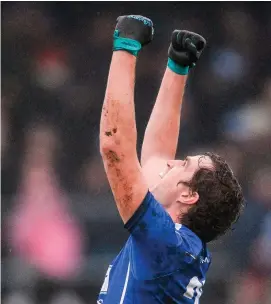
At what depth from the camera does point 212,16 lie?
9.21m

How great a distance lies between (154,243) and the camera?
119 inches

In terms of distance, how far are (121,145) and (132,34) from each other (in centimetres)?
48

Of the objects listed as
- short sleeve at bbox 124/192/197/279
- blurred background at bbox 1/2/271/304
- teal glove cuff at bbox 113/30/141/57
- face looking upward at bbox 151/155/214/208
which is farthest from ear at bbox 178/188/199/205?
blurred background at bbox 1/2/271/304

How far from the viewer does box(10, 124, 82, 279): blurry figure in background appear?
7836 mm

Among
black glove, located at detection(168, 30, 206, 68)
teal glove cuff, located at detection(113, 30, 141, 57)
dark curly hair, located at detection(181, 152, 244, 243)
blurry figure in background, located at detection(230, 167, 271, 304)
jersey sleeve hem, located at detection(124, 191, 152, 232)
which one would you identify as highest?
teal glove cuff, located at detection(113, 30, 141, 57)

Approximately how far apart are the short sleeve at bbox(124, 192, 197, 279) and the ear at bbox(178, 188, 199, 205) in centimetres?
30

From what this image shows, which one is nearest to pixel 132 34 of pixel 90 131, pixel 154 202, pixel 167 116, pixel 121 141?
pixel 121 141

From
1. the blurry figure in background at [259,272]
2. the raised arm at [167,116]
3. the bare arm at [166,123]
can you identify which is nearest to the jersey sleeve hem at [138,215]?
the raised arm at [167,116]

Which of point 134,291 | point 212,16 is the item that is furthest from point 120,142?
point 212,16

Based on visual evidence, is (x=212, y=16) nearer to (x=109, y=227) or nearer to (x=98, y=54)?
(x=98, y=54)

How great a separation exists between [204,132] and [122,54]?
5.68m

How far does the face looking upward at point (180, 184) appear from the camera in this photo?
11.4 ft

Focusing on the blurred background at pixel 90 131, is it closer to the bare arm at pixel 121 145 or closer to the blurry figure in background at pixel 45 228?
the blurry figure in background at pixel 45 228

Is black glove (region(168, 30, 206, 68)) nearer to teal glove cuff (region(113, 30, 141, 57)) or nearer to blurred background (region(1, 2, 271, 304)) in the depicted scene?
teal glove cuff (region(113, 30, 141, 57))
